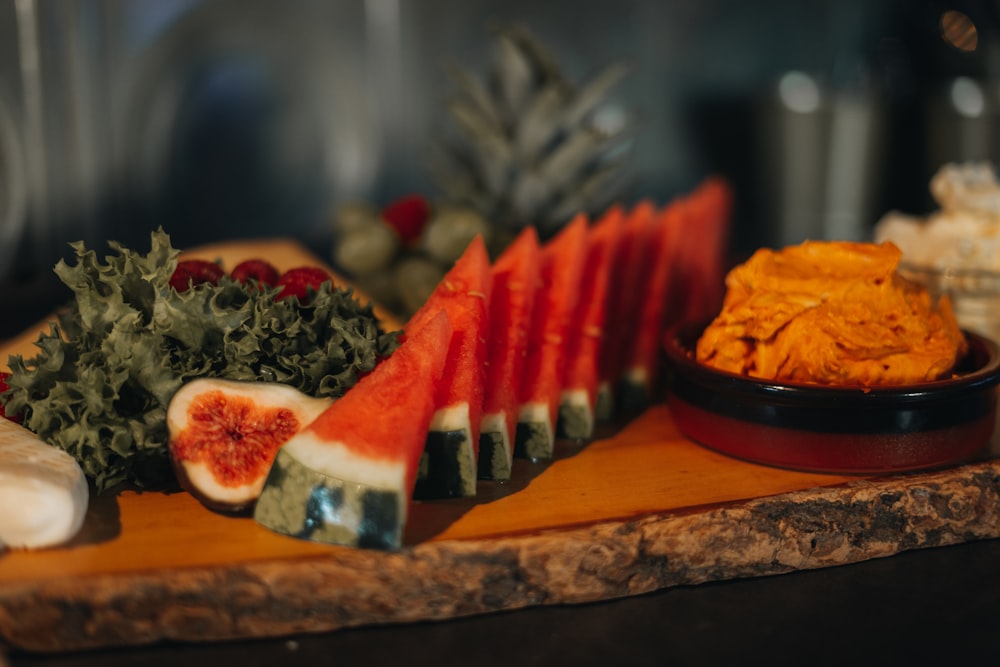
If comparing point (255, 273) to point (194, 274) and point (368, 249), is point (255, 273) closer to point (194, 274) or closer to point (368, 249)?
point (194, 274)

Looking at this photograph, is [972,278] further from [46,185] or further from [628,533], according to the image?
[46,185]

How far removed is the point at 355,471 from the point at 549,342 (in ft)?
2.31

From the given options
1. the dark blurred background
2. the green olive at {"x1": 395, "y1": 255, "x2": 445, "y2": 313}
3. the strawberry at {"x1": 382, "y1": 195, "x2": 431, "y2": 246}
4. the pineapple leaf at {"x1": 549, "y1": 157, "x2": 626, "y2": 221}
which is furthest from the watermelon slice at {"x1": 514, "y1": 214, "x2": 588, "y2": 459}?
the dark blurred background

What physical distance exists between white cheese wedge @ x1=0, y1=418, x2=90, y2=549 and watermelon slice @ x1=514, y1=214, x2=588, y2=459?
83 cm

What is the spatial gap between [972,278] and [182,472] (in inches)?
76.6

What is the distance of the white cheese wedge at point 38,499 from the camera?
1.45 m

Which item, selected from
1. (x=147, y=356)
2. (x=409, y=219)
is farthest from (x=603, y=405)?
(x=409, y=219)

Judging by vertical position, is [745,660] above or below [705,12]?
below

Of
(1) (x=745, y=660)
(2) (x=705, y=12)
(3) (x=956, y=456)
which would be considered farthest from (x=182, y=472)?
(2) (x=705, y=12)

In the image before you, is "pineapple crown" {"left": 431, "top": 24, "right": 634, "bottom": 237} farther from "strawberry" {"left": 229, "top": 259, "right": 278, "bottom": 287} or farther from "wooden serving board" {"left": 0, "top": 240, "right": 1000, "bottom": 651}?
"wooden serving board" {"left": 0, "top": 240, "right": 1000, "bottom": 651}

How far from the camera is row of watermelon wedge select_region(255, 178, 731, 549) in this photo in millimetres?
1535

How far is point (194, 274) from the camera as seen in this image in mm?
1959

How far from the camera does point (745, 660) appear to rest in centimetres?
140

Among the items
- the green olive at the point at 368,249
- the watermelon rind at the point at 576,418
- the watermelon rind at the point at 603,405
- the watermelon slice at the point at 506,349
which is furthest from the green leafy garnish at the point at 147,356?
the green olive at the point at 368,249
